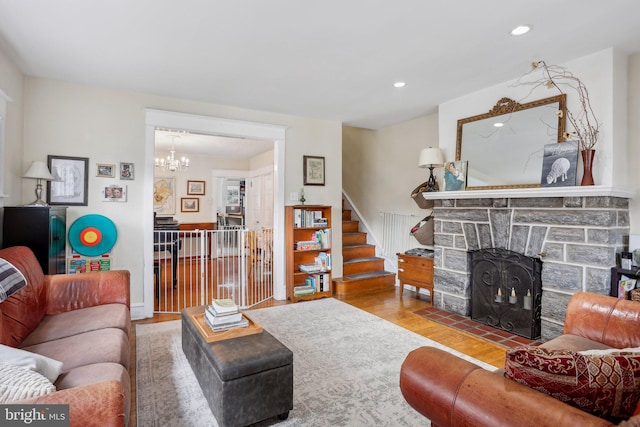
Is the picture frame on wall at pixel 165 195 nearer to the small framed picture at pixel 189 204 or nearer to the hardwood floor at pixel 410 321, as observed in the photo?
the small framed picture at pixel 189 204

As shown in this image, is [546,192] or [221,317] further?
[546,192]

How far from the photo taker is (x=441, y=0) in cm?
213

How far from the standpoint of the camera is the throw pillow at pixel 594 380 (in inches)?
39.4

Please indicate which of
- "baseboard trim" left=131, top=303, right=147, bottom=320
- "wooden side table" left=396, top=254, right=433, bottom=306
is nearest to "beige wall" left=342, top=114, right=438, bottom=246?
"wooden side table" left=396, top=254, right=433, bottom=306

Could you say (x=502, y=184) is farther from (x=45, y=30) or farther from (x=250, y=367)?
(x=45, y=30)

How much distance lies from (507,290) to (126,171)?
4.35 metres

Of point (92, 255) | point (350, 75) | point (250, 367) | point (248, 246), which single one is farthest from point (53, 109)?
point (250, 367)

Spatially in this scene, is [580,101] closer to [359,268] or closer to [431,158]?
[431,158]

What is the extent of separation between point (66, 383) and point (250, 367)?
2.71 ft

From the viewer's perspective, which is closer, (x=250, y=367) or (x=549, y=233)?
(x=250, y=367)

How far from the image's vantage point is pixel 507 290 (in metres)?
3.46

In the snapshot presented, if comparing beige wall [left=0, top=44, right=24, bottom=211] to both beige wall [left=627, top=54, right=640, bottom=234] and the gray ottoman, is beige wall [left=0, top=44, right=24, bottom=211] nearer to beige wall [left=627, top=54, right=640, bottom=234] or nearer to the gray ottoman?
the gray ottoman

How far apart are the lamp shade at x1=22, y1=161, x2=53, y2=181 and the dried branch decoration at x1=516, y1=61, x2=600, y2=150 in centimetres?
459

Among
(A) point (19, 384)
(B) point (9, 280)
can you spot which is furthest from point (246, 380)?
(B) point (9, 280)
